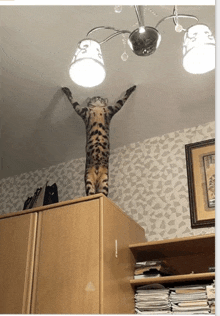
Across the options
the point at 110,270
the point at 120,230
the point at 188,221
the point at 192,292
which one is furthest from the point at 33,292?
the point at 188,221

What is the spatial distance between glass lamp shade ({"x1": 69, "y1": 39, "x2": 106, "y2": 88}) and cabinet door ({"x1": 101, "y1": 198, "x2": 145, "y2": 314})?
795mm

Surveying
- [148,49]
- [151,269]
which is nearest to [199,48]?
[148,49]

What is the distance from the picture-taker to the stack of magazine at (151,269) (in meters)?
2.08

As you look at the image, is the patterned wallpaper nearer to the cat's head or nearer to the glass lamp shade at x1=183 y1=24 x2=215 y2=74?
the cat's head

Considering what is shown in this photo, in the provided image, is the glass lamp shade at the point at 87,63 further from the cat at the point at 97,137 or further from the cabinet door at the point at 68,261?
the cat at the point at 97,137

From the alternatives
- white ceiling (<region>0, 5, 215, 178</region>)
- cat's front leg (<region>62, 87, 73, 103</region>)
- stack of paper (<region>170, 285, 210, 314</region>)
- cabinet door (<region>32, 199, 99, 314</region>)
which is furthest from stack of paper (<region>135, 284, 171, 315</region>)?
cat's front leg (<region>62, 87, 73, 103</region>)

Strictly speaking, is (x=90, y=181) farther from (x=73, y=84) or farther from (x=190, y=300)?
(x=190, y=300)

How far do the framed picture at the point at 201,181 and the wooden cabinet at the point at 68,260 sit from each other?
0.52 meters

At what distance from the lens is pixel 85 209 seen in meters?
2.04

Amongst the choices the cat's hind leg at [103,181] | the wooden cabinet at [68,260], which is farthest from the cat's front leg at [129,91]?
the wooden cabinet at [68,260]

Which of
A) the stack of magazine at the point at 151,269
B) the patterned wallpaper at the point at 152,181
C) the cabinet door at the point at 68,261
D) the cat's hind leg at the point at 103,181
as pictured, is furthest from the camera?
the patterned wallpaper at the point at 152,181

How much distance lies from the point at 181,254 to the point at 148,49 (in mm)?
1470

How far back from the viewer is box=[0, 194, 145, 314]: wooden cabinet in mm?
1840

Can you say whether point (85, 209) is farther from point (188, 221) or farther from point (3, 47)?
point (3, 47)
